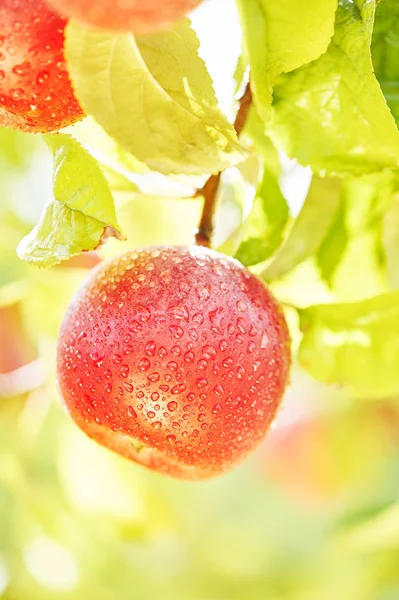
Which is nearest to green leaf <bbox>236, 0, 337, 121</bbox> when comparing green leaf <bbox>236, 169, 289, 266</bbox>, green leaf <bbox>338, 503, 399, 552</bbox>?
green leaf <bbox>236, 169, 289, 266</bbox>

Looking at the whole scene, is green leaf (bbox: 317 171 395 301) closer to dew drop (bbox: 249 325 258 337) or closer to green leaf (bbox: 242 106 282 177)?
green leaf (bbox: 242 106 282 177)

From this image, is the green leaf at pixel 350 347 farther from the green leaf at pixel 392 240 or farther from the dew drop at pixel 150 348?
the dew drop at pixel 150 348

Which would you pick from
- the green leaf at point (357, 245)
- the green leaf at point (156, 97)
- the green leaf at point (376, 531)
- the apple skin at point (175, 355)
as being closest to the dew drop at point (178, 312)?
the apple skin at point (175, 355)

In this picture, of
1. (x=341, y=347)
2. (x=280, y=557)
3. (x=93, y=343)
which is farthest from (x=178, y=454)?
(x=280, y=557)

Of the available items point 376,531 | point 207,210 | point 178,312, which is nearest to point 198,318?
point 178,312

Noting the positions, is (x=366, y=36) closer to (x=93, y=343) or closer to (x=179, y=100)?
(x=179, y=100)

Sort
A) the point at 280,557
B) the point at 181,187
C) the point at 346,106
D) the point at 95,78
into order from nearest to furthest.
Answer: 1. the point at 95,78
2. the point at 346,106
3. the point at 181,187
4. the point at 280,557
